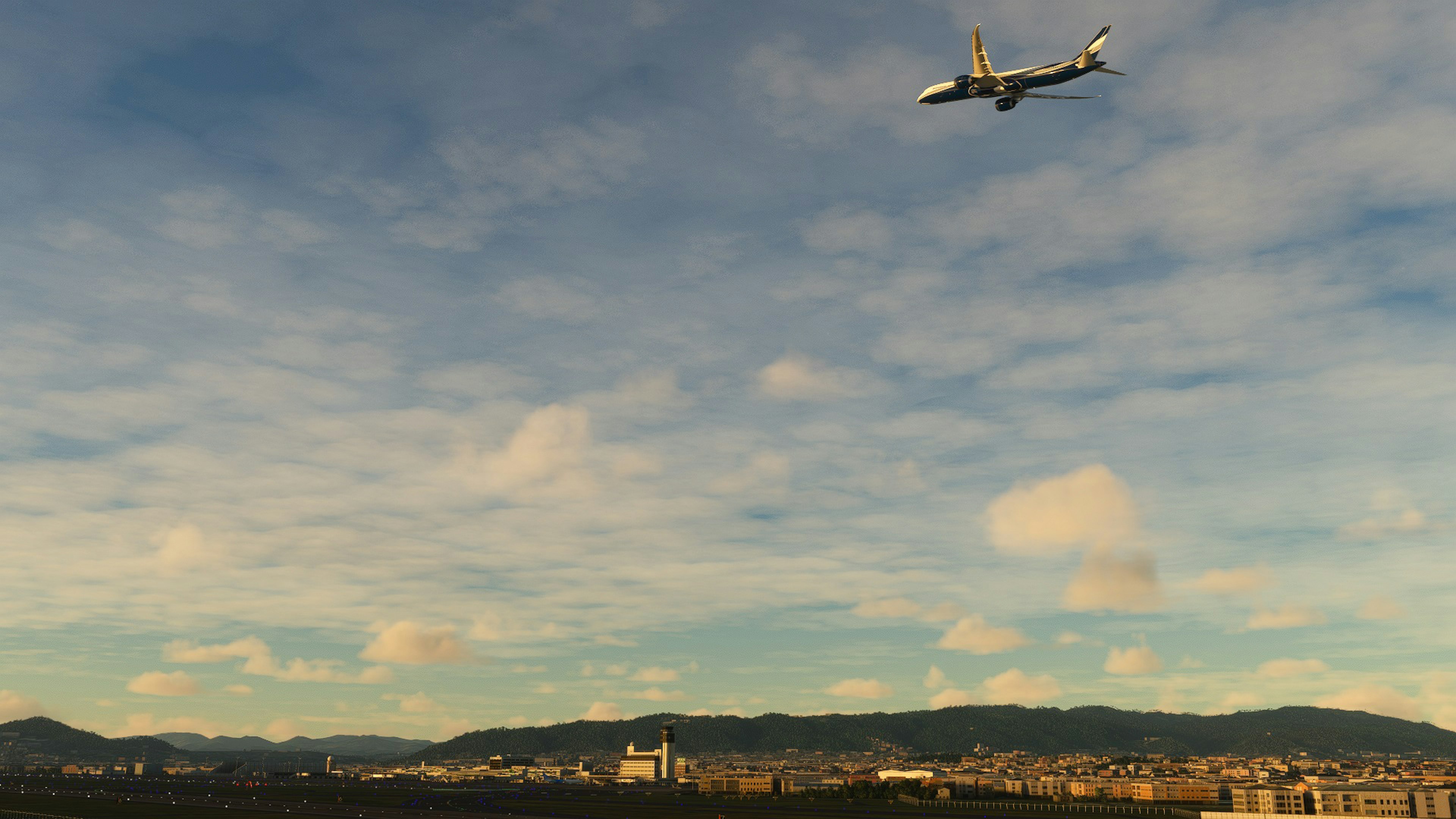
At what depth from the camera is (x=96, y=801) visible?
194875 millimetres

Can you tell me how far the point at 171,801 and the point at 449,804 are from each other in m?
55.6

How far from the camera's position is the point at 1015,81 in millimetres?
88000

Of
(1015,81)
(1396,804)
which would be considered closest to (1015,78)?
(1015,81)

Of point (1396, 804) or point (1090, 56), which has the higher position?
point (1090, 56)

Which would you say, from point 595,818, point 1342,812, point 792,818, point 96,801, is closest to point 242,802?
point 96,801

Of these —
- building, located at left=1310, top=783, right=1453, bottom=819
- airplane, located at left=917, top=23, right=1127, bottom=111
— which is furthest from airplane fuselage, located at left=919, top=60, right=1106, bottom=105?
building, located at left=1310, top=783, right=1453, bottom=819

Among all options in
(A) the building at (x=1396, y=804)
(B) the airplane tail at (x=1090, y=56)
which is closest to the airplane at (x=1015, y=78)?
(B) the airplane tail at (x=1090, y=56)

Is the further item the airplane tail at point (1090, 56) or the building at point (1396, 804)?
the building at point (1396, 804)

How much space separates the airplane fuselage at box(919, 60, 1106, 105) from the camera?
8694 cm

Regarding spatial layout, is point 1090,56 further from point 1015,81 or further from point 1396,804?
point 1396,804

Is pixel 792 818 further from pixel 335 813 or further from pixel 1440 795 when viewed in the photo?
pixel 1440 795

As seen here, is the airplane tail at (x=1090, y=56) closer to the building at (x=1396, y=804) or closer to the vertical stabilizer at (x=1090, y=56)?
the vertical stabilizer at (x=1090, y=56)

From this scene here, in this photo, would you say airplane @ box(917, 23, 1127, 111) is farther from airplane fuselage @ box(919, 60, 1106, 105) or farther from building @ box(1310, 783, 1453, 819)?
building @ box(1310, 783, 1453, 819)

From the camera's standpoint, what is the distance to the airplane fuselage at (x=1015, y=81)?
86938 millimetres
